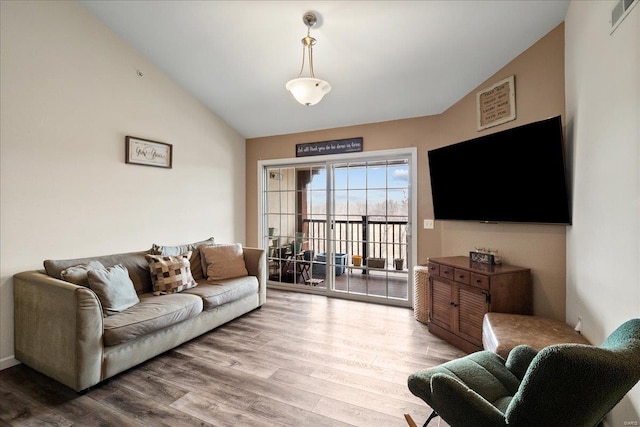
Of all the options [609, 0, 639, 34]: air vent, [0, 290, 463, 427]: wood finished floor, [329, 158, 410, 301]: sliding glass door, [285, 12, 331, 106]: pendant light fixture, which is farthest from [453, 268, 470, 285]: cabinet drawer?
[285, 12, 331, 106]: pendant light fixture

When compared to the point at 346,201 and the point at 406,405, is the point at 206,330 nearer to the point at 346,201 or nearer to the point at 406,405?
the point at 406,405

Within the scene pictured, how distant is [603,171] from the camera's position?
5.46ft

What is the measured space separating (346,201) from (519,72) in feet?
7.97

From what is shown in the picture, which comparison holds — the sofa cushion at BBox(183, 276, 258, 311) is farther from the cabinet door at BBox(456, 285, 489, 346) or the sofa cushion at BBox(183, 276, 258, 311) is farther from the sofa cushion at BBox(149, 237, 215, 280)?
the cabinet door at BBox(456, 285, 489, 346)

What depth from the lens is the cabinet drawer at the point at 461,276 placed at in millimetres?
2604

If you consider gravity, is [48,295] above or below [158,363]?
above

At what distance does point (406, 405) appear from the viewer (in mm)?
1905

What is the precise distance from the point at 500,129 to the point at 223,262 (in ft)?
11.0

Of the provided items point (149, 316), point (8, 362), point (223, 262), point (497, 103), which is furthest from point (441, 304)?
point (8, 362)

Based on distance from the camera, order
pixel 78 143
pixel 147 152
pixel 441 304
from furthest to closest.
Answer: pixel 147 152, pixel 441 304, pixel 78 143

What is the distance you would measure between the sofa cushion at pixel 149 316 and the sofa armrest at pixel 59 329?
3.5 inches

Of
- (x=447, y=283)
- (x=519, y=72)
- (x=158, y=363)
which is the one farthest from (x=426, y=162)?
(x=158, y=363)

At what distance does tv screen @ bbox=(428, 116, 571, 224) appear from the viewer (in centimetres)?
216

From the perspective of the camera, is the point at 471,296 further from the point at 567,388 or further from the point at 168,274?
the point at 168,274
